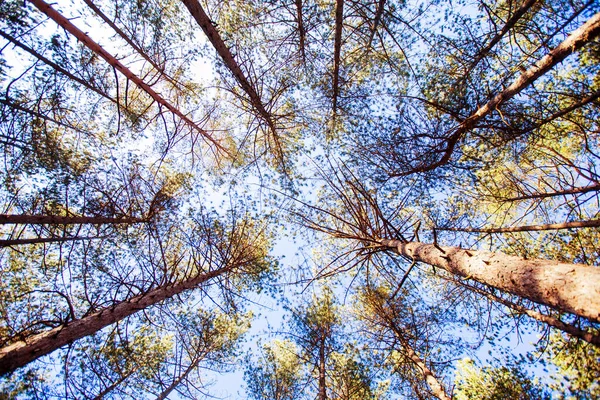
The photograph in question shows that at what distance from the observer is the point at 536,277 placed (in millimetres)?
1888

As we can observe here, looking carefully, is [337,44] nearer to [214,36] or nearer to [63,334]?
[214,36]

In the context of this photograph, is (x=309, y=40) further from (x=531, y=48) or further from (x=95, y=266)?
(x=95, y=266)

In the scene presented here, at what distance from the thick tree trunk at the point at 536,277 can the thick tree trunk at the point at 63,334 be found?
4.38 metres

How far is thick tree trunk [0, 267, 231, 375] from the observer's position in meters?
2.57

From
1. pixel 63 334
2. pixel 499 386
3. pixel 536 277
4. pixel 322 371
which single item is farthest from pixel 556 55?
pixel 322 371

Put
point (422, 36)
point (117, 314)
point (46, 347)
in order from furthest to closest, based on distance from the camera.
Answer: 1. point (422, 36)
2. point (117, 314)
3. point (46, 347)

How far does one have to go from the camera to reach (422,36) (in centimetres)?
502

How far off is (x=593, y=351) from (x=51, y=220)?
976 cm

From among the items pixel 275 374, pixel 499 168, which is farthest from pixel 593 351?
pixel 275 374

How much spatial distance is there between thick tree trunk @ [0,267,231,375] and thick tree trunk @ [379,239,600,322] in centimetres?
438

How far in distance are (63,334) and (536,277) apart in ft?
15.6

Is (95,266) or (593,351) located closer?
(593,351)

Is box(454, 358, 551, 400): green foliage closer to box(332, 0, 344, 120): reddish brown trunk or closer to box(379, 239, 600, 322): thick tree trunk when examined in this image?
box(379, 239, 600, 322): thick tree trunk

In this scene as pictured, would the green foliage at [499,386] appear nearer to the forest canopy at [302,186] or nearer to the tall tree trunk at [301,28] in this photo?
→ the forest canopy at [302,186]
